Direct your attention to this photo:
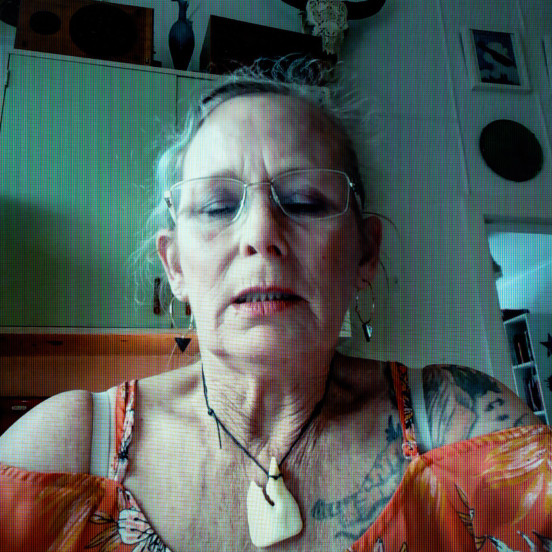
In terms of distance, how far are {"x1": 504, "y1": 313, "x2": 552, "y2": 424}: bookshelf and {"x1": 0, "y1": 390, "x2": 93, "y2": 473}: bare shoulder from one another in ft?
1.85

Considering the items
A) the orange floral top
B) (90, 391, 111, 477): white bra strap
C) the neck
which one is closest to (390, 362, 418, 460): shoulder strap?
the orange floral top

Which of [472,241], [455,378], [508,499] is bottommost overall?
[508,499]

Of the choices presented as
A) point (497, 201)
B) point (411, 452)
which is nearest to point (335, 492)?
point (411, 452)

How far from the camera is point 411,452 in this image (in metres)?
0.55

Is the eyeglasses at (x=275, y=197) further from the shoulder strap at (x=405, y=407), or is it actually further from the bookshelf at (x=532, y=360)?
the bookshelf at (x=532, y=360)

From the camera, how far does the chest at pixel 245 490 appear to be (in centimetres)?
49

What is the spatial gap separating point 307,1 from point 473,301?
57 cm

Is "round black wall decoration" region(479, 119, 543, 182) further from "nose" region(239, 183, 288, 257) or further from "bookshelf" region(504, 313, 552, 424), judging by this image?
"nose" region(239, 183, 288, 257)

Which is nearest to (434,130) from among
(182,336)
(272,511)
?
(182,336)

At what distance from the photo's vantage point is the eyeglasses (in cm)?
56

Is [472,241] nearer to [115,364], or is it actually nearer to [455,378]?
[455,378]

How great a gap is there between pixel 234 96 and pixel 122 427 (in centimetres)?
42

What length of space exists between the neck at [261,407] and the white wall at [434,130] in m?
0.25

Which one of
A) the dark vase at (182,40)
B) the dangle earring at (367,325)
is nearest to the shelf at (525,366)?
the dangle earring at (367,325)
